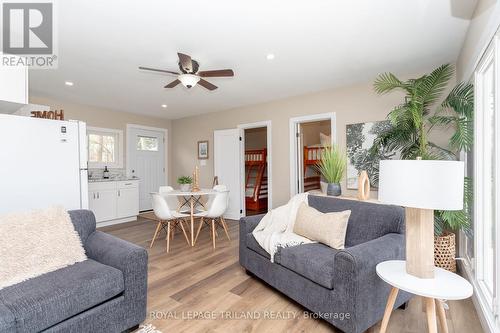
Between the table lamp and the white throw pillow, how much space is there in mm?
689

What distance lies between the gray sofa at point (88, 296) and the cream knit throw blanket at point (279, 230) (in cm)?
108

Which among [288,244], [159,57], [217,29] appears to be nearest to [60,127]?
[159,57]

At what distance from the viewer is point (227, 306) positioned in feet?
6.93

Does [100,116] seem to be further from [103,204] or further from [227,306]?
[227,306]

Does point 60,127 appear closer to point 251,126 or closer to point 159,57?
point 159,57

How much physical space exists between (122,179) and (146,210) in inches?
47.6

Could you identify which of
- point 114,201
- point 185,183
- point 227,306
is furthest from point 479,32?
point 114,201

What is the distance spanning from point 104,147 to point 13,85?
11.5ft

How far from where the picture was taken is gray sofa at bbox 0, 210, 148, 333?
4.49ft

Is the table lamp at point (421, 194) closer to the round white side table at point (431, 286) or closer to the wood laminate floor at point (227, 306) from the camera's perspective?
the round white side table at point (431, 286)

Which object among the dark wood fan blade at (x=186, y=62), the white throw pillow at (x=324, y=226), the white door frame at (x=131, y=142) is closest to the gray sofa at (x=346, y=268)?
the white throw pillow at (x=324, y=226)

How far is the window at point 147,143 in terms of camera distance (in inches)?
241

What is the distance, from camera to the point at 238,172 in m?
5.39

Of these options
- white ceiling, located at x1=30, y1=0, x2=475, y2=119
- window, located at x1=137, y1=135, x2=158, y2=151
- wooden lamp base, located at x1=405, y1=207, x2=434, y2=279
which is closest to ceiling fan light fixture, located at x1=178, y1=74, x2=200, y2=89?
white ceiling, located at x1=30, y1=0, x2=475, y2=119
